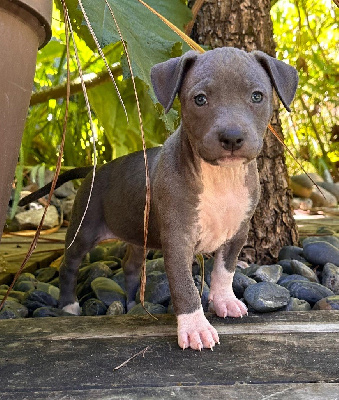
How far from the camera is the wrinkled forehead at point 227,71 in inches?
64.4

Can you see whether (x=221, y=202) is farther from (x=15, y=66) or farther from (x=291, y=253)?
(x=291, y=253)

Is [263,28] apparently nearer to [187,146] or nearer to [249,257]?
[249,257]

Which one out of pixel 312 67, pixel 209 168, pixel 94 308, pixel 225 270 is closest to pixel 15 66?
pixel 209 168

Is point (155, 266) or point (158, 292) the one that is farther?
point (155, 266)

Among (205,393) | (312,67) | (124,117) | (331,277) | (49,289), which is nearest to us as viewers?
(205,393)

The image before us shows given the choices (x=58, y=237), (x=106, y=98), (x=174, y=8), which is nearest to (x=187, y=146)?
(x=174, y=8)

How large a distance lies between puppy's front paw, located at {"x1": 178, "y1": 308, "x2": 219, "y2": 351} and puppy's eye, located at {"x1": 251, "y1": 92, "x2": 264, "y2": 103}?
2.05ft

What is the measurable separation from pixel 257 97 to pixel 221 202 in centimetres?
35

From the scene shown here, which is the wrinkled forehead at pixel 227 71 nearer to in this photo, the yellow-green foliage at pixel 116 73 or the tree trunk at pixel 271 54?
the yellow-green foliage at pixel 116 73

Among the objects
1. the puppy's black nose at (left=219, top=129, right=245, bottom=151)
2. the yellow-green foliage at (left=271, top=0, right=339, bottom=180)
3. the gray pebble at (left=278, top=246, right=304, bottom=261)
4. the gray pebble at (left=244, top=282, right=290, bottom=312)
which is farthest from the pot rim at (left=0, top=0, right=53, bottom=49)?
the yellow-green foliage at (left=271, top=0, right=339, bottom=180)

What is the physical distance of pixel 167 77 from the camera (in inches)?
68.7

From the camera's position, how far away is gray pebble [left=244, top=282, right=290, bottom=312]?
2.03 m

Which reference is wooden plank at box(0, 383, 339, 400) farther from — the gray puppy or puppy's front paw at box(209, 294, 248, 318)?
puppy's front paw at box(209, 294, 248, 318)

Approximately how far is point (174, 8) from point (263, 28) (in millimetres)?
684
